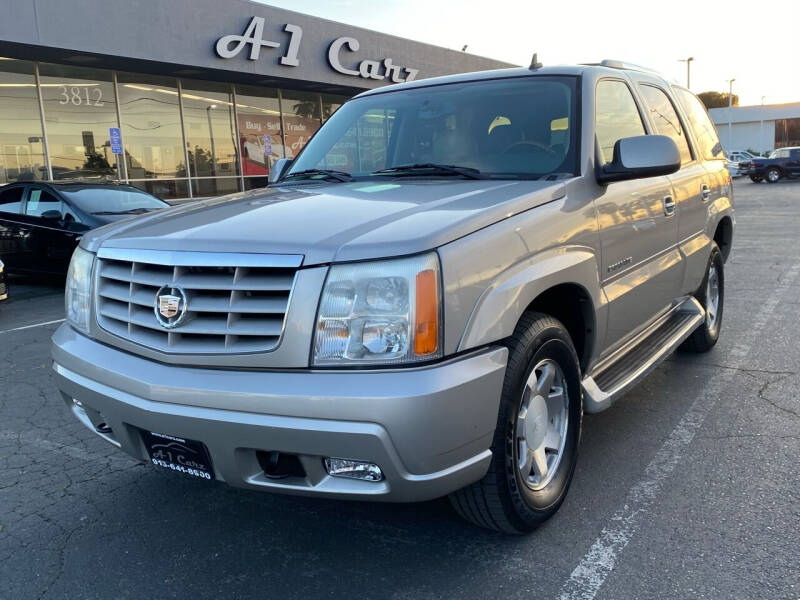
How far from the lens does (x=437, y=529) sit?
2.91m

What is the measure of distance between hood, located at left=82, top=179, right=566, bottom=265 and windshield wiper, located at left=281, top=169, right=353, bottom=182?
0.99 ft

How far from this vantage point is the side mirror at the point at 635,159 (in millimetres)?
3215

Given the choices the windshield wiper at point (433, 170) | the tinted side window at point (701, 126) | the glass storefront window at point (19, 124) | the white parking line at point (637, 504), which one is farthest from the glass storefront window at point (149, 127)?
the white parking line at point (637, 504)

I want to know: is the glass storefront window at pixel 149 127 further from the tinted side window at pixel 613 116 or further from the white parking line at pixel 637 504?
the white parking line at pixel 637 504

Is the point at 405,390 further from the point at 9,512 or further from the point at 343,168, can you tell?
the point at 9,512

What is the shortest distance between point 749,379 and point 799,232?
10.2 meters

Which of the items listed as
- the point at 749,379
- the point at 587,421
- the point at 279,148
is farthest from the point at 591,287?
the point at 279,148

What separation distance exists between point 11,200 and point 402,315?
32.9ft

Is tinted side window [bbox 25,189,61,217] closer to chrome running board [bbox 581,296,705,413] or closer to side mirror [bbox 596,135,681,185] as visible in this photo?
chrome running board [bbox 581,296,705,413]

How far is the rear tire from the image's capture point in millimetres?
5051

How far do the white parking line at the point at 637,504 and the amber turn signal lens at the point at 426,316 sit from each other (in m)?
1.02

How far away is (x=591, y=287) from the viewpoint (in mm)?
3074

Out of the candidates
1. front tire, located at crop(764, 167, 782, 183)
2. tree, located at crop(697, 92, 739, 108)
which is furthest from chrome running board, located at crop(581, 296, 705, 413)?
tree, located at crop(697, 92, 739, 108)

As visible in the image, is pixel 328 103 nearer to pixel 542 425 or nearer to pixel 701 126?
pixel 701 126
